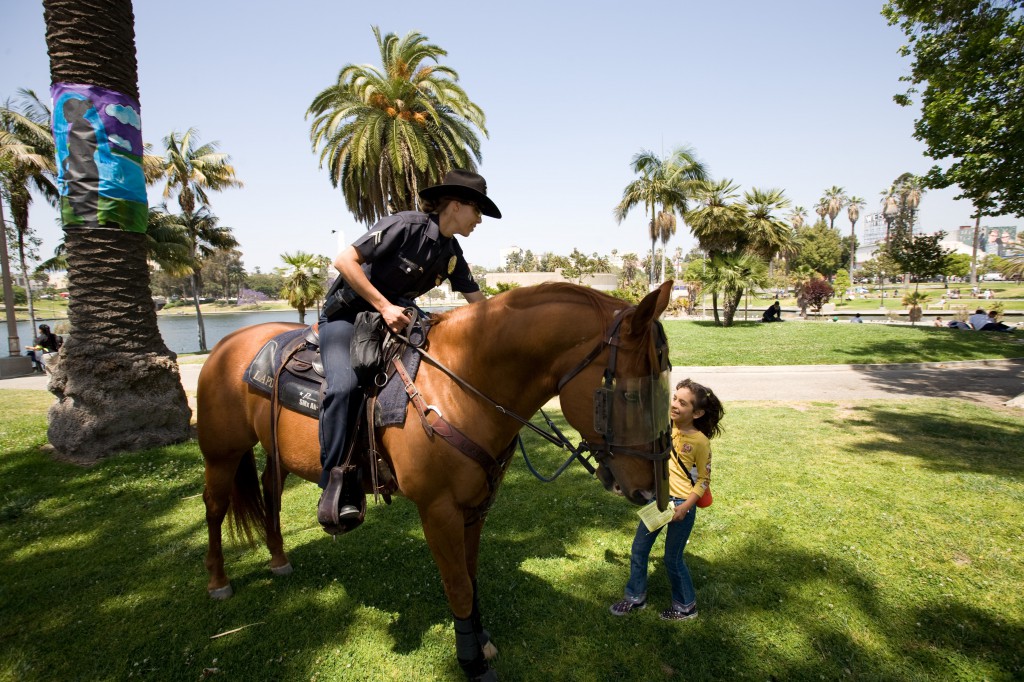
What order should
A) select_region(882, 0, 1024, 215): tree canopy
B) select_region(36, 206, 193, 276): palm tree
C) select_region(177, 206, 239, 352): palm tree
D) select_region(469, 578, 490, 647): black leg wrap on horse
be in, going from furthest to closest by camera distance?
1. select_region(177, 206, 239, 352): palm tree
2. select_region(36, 206, 193, 276): palm tree
3. select_region(882, 0, 1024, 215): tree canopy
4. select_region(469, 578, 490, 647): black leg wrap on horse

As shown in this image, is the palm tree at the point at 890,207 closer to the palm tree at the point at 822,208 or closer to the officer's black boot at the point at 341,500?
the palm tree at the point at 822,208

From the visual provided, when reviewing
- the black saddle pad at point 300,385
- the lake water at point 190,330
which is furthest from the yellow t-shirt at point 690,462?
the lake water at point 190,330

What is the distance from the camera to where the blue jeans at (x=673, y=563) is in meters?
3.48

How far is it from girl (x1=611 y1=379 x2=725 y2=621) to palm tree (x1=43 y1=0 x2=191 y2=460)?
295 inches

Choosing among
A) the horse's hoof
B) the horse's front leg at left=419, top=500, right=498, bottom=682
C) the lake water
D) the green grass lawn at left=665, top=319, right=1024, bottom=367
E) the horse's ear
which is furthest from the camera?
the lake water

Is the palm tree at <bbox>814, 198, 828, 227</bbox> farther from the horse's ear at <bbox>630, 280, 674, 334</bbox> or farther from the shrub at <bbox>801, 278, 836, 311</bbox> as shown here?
the horse's ear at <bbox>630, 280, 674, 334</bbox>

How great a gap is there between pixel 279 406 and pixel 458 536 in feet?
5.52

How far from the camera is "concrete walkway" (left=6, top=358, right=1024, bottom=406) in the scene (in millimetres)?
11156

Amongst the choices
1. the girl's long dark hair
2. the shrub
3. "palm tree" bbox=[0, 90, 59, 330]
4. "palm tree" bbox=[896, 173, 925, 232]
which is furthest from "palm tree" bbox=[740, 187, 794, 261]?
"palm tree" bbox=[896, 173, 925, 232]

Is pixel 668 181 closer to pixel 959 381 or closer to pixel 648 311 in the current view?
pixel 959 381

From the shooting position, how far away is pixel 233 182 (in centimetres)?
3231

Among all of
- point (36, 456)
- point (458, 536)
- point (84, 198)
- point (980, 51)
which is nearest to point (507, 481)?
point (458, 536)

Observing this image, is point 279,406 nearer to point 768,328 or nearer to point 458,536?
point 458,536

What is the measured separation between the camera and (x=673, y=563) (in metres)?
3.52
